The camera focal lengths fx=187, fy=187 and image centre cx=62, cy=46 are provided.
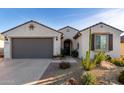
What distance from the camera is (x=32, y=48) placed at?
67.7 feet

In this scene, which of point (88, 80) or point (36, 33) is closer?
point (88, 80)

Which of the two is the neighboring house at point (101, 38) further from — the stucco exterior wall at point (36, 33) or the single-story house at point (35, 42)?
the stucco exterior wall at point (36, 33)

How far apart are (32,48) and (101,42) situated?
748 cm

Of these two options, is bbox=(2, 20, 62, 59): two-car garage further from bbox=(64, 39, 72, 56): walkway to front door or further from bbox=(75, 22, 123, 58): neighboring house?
bbox=(64, 39, 72, 56): walkway to front door

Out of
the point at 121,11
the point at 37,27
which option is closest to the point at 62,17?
the point at 37,27

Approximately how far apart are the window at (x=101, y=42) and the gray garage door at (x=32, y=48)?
16.4 feet

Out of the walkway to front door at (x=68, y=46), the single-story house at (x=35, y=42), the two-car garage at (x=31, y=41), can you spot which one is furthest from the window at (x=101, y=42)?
the walkway to front door at (x=68, y=46)

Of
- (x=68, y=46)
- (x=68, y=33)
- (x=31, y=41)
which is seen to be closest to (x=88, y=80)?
(x=31, y=41)

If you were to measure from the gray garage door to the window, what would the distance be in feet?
16.4

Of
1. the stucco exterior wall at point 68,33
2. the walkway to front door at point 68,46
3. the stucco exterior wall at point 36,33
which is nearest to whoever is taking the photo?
the stucco exterior wall at point 36,33

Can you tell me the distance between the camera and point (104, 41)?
62.5 ft

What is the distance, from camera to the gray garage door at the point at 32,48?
20.6 m

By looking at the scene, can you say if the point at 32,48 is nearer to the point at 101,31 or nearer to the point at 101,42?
the point at 101,42
